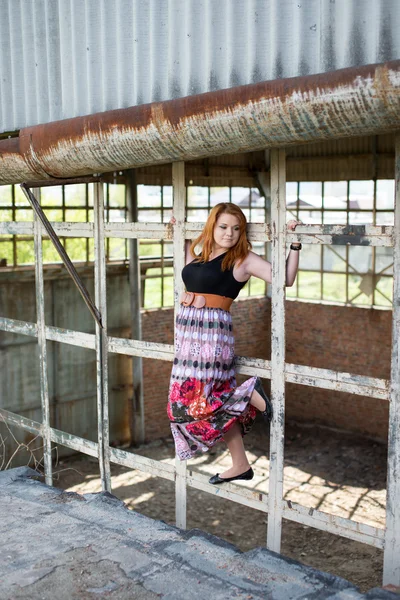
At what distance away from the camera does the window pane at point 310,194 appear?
476 inches

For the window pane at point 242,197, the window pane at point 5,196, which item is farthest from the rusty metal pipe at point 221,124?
the window pane at point 242,197

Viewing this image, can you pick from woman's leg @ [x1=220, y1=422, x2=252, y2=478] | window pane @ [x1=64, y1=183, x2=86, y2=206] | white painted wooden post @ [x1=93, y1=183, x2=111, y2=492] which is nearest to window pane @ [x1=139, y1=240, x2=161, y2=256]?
window pane @ [x1=64, y1=183, x2=86, y2=206]

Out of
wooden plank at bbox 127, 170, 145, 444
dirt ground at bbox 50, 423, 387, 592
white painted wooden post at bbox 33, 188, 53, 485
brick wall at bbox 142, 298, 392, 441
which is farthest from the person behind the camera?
brick wall at bbox 142, 298, 392, 441

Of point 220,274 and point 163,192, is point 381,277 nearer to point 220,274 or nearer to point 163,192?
point 163,192

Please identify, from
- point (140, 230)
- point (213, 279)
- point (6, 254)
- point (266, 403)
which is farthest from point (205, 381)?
point (6, 254)

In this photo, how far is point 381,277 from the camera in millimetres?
11477

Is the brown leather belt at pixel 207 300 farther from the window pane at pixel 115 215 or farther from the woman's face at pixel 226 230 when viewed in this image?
the window pane at pixel 115 215

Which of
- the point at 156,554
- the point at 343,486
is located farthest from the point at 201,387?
the point at 343,486

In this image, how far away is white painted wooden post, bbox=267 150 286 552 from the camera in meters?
4.17

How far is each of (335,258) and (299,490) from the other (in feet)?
14.4

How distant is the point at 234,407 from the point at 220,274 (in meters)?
0.81

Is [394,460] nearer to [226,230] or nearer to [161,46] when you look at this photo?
[226,230]

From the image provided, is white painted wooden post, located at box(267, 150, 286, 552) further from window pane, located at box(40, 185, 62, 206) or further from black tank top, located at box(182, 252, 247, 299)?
window pane, located at box(40, 185, 62, 206)

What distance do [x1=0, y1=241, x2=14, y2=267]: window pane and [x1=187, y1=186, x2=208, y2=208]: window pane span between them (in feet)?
11.5
